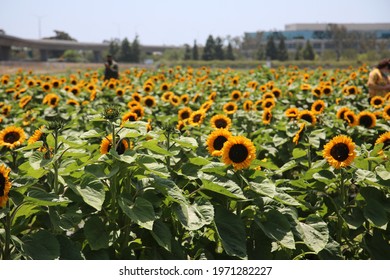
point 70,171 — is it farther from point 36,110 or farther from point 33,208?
point 36,110

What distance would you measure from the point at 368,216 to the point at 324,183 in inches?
16.4

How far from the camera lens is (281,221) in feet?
8.55

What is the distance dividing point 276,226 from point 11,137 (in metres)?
2.38

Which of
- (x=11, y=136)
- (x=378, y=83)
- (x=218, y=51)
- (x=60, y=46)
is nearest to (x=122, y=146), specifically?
(x=11, y=136)

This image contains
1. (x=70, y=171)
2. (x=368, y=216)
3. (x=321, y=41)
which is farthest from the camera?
(x=321, y=41)

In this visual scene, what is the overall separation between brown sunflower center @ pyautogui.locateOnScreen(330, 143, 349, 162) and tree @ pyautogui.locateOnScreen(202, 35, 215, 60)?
65.7 metres

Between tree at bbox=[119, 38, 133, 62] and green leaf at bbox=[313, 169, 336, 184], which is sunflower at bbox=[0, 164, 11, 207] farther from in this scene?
tree at bbox=[119, 38, 133, 62]

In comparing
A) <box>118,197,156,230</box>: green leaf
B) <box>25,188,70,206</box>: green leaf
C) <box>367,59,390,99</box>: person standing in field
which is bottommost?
<box>118,197,156,230</box>: green leaf

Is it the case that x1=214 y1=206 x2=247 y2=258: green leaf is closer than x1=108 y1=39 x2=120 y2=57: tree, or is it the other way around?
x1=214 y1=206 x2=247 y2=258: green leaf

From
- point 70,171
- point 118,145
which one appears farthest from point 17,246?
point 118,145

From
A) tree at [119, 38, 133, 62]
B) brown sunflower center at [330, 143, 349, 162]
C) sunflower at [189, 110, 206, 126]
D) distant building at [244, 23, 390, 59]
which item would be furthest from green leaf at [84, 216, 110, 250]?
distant building at [244, 23, 390, 59]

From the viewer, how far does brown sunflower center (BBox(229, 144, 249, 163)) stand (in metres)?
2.73

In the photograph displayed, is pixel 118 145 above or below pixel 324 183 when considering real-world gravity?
above

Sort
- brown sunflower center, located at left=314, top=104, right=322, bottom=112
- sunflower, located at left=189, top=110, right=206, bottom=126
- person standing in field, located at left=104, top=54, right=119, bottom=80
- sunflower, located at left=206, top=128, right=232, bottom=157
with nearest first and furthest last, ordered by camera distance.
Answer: sunflower, located at left=206, top=128, right=232, bottom=157 → sunflower, located at left=189, top=110, right=206, bottom=126 → brown sunflower center, located at left=314, top=104, right=322, bottom=112 → person standing in field, located at left=104, top=54, right=119, bottom=80
